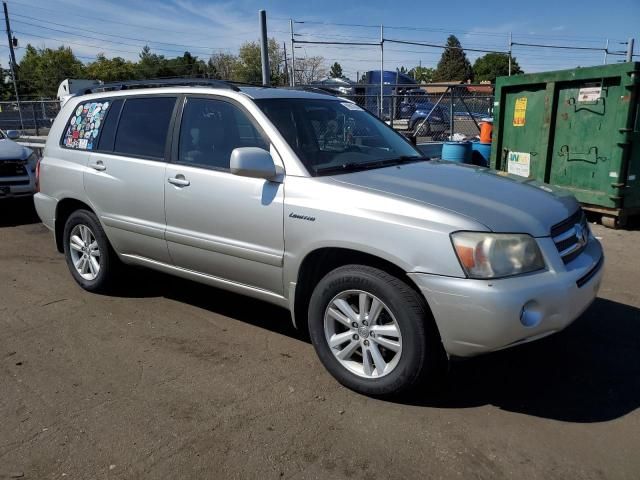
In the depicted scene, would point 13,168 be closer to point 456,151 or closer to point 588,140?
point 456,151

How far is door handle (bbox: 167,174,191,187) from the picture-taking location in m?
3.86

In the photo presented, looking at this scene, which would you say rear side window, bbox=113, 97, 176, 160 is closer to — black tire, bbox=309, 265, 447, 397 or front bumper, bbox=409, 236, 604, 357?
black tire, bbox=309, 265, 447, 397

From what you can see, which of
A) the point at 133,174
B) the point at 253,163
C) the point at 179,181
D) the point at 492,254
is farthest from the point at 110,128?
the point at 492,254

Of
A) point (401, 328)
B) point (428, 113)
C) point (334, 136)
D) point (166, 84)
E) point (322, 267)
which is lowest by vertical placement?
point (401, 328)

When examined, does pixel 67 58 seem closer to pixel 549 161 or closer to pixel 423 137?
pixel 423 137

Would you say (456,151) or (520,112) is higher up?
(520,112)

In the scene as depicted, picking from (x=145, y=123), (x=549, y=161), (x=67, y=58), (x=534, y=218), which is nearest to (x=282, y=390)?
(x=534, y=218)

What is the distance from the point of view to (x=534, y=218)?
2943 mm

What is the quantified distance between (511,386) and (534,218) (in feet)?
3.49

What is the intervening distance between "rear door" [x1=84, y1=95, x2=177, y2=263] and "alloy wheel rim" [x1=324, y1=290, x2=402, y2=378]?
164 cm

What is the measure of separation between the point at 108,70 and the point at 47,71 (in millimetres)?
7934

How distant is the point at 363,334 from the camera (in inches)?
123

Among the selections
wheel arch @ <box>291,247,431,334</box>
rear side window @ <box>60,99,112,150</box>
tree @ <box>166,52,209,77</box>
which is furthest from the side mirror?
tree @ <box>166,52,209,77</box>

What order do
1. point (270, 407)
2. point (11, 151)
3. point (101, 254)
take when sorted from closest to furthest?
point (270, 407) < point (101, 254) < point (11, 151)
